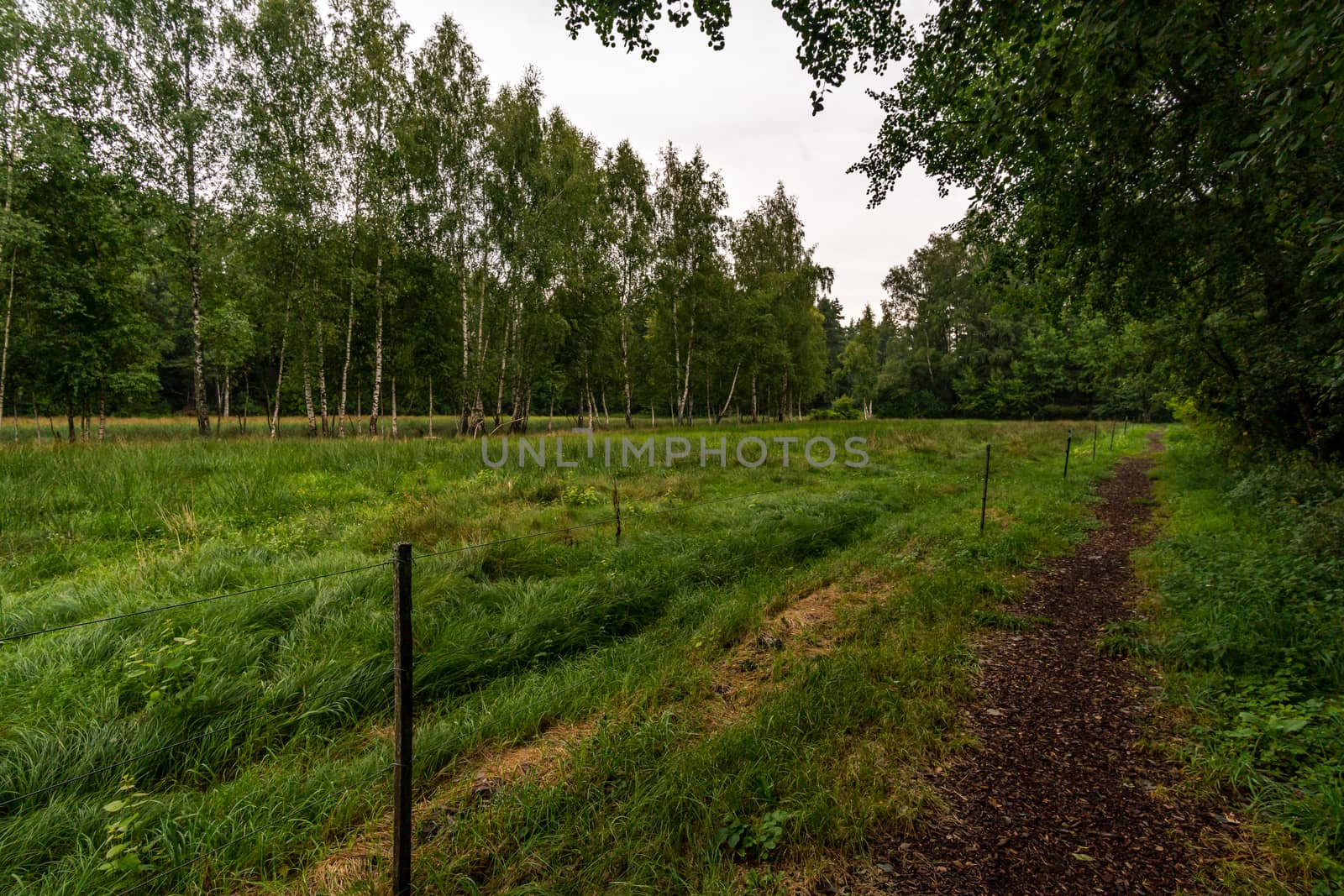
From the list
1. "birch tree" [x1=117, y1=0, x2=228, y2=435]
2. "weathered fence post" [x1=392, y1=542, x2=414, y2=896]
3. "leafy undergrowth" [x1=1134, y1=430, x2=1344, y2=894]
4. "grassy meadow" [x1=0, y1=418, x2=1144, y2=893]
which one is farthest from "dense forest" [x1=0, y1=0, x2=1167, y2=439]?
"weathered fence post" [x1=392, y1=542, x2=414, y2=896]

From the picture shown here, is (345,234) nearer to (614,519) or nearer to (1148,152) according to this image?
(614,519)

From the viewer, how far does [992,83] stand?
5.82 meters

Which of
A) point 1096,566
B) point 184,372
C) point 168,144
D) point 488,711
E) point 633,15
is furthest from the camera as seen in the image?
point 184,372

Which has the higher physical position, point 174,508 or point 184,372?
point 184,372

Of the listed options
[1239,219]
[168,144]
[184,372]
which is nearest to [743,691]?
[1239,219]

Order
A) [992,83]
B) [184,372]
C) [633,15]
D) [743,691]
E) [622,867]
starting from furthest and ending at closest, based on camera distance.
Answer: [184,372]
[992,83]
[633,15]
[743,691]
[622,867]

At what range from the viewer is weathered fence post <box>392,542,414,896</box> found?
2.09 m

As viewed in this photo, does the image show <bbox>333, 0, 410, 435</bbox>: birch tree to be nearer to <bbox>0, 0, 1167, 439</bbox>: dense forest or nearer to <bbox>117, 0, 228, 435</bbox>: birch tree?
<bbox>0, 0, 1167, 439</bbox>: dense forest

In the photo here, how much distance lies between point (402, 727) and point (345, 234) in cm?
2227

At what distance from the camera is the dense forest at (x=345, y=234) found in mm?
14055

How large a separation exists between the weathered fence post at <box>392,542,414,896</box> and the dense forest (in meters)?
9.98

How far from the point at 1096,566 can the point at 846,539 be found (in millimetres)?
3195

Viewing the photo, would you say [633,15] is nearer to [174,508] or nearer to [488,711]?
[488,711]

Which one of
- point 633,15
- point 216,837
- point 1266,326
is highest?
point 633,15
